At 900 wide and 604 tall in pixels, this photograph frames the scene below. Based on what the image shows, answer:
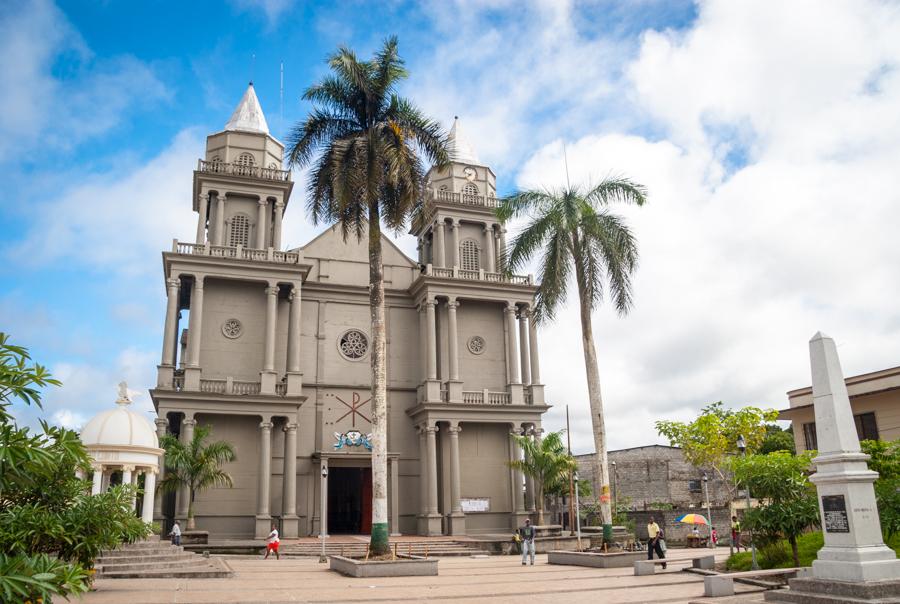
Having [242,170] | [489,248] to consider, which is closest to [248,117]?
[242,170]

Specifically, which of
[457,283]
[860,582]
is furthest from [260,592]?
[457,283]

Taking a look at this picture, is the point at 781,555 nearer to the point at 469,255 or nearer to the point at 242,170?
the point at 469,255

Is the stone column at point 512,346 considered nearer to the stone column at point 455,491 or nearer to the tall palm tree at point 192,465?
the stone column at point 455,491

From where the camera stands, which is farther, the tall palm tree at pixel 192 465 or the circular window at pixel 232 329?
the circular window at pixel 232 329

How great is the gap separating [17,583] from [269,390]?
25573 mm

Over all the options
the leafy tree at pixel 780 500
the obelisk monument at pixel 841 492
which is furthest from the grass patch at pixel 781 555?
the obelisk monument at pixel 841 492

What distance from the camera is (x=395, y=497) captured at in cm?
3322

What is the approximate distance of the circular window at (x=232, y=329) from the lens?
3328cm

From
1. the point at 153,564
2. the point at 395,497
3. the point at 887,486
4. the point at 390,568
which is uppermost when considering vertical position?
the point at 395,497

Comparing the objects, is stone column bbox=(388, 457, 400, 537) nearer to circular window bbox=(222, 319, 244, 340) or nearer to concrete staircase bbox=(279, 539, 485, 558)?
concrete staircase bbox=(279, 539, 485, 558)

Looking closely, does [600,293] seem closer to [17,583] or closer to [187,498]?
[187,498]

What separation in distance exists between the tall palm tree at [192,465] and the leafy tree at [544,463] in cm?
1313

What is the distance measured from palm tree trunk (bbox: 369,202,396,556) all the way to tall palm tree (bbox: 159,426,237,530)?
1059 centimetres

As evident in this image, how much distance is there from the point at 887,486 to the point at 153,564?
18308 mm
